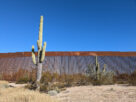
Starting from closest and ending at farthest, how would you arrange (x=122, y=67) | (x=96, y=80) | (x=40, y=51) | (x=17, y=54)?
(x=40, y=51) → (x=96, y=80) → (x=122, y=67) → (x=17, y=54)

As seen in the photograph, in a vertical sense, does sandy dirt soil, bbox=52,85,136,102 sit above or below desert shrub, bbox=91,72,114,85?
below

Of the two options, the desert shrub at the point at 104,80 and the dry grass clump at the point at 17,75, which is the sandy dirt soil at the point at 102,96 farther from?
the dry grass clump at the point at 17,75

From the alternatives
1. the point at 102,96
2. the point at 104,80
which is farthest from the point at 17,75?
the point at 102,96

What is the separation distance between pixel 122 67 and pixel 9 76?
9.61 meters

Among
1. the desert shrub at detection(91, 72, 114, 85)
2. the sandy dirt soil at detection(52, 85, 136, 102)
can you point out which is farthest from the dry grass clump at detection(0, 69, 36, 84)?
the sandy dirt soil at detection(52, 85, 136, 102)

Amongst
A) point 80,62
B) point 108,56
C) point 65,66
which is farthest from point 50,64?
point 108,56

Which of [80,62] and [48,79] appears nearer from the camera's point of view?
[48,79]

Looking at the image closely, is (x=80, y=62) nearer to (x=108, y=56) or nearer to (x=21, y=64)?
(x=108, y=56)

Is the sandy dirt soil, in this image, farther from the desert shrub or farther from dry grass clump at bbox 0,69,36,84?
dry grass clump at bbox 0,69,36,84

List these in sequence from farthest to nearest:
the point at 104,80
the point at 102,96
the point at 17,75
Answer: the point at 17,75 < the point at 104,80 < the point at 102,96

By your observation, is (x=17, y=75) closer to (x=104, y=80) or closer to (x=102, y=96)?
(x=104, y=80)

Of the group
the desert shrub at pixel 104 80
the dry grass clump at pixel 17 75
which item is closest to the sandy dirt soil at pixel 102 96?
the desert shrub at pixel 104 80

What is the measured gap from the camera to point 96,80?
9492 millimetres

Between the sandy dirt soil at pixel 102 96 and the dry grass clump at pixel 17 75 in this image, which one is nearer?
the sandy dirt soil at pixel 102 96
